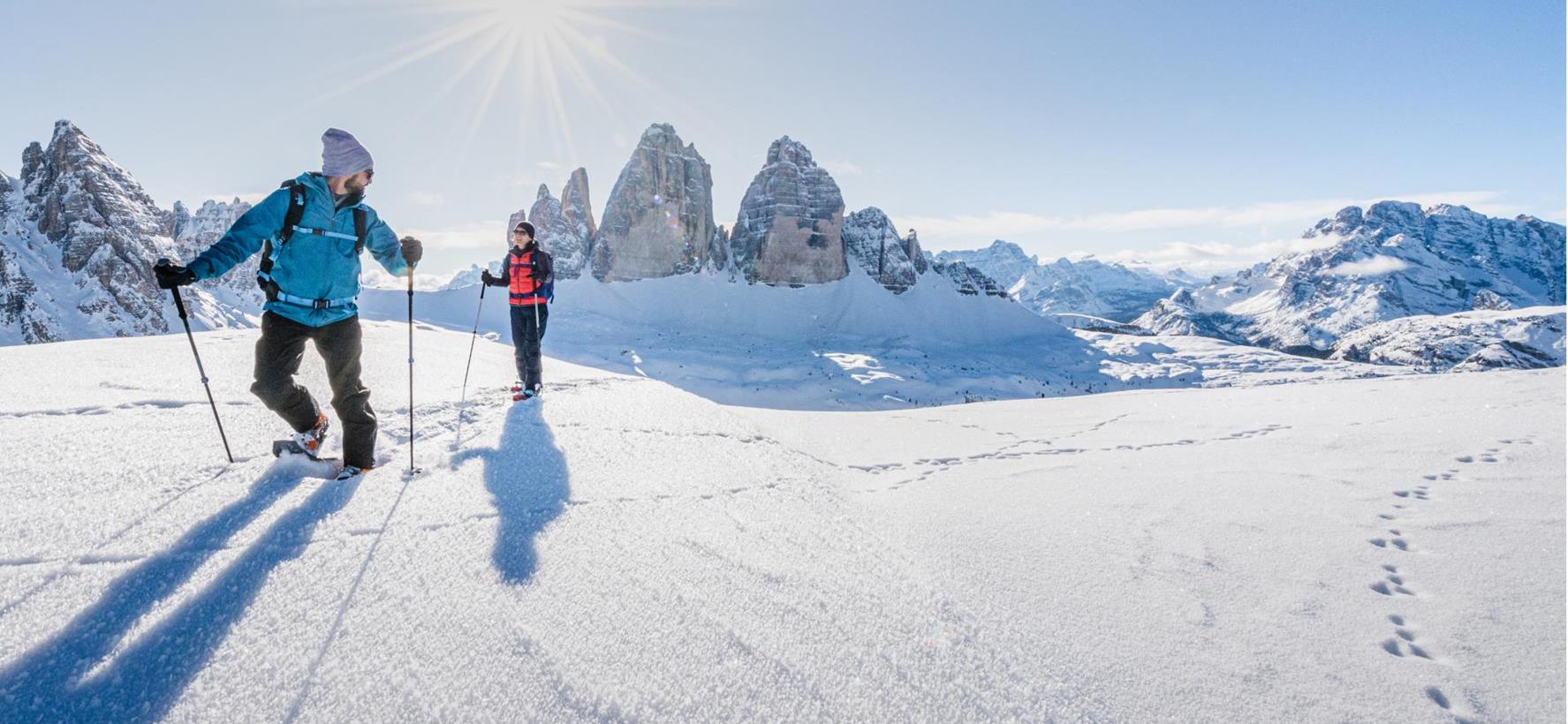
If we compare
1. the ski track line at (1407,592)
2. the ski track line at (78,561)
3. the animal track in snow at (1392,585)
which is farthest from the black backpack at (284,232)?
the animal track in snow at (1392,585)

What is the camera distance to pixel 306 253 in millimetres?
3396

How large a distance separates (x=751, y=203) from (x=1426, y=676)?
66.2 m

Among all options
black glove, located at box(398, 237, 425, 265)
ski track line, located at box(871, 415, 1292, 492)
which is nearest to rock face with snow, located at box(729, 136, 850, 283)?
ski track line, located at box(871, 415, 1292, 492)

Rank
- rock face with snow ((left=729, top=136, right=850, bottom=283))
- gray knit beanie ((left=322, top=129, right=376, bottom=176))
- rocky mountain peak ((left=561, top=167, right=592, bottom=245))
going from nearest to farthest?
gray knit beanie ((left=322, top=129, right=376, bottom=176)) → rock face with snow ((left=729, top=136, right=850, bottom=283)) → rocky mountain peak ((left=561, top=167, right=592, bottom=245))

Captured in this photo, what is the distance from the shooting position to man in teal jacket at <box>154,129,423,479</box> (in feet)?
10.9

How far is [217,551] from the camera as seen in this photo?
2.14 m

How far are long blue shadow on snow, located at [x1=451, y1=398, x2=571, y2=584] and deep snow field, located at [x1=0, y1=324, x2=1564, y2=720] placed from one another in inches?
0.9

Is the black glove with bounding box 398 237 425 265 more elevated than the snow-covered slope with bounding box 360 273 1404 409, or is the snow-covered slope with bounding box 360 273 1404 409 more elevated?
the black glove with bounding box 398 237 425 265

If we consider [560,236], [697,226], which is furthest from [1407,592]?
[560,236]

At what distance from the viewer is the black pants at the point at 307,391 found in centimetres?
336

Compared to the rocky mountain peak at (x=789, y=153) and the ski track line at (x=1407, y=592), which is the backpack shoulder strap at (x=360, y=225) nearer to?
the ski track line at (x=1407, y=592)

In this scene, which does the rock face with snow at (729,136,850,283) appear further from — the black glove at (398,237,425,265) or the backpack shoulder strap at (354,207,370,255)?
the backpack shoulder strap at (354,207,370,255)

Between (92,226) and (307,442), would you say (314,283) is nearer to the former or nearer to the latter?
(307,442)

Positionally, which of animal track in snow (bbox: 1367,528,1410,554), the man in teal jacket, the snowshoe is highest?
the man in teal jacket
